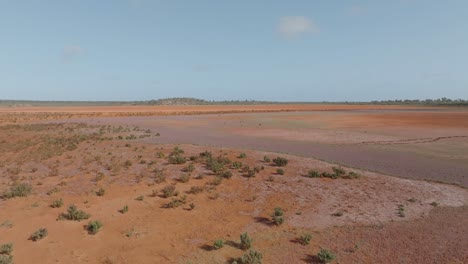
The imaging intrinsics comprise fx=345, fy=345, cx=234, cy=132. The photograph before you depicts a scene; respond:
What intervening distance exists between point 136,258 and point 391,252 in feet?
23.9

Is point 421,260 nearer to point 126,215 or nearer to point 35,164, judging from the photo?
point 126,215

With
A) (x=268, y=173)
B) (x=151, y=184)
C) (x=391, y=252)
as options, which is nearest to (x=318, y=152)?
(x=268, y=173)

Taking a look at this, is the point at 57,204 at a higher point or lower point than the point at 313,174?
lower

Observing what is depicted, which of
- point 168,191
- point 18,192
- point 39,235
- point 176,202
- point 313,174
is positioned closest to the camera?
point 39,235

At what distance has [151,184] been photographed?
Result: 54.1 ft

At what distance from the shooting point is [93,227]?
11453 mm

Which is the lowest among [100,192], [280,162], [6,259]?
[6,259]

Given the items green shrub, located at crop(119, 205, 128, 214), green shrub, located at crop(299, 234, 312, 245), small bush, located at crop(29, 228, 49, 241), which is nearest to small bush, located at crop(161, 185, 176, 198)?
green shrub, located at crop(119, 205, 128, 214)

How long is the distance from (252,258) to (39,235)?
685cm

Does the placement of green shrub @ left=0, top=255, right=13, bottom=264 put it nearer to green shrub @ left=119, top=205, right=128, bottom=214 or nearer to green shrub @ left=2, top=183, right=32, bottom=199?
green shrub @ left=119, top=205, right=128, bottom=214

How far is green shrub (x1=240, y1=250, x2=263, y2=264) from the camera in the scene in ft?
30.1

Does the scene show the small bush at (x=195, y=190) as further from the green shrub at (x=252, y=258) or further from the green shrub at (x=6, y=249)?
the green shrub at (x=6, y=249)

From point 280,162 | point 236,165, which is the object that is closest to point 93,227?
point 236,165

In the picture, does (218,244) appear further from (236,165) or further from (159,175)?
(236,165)
